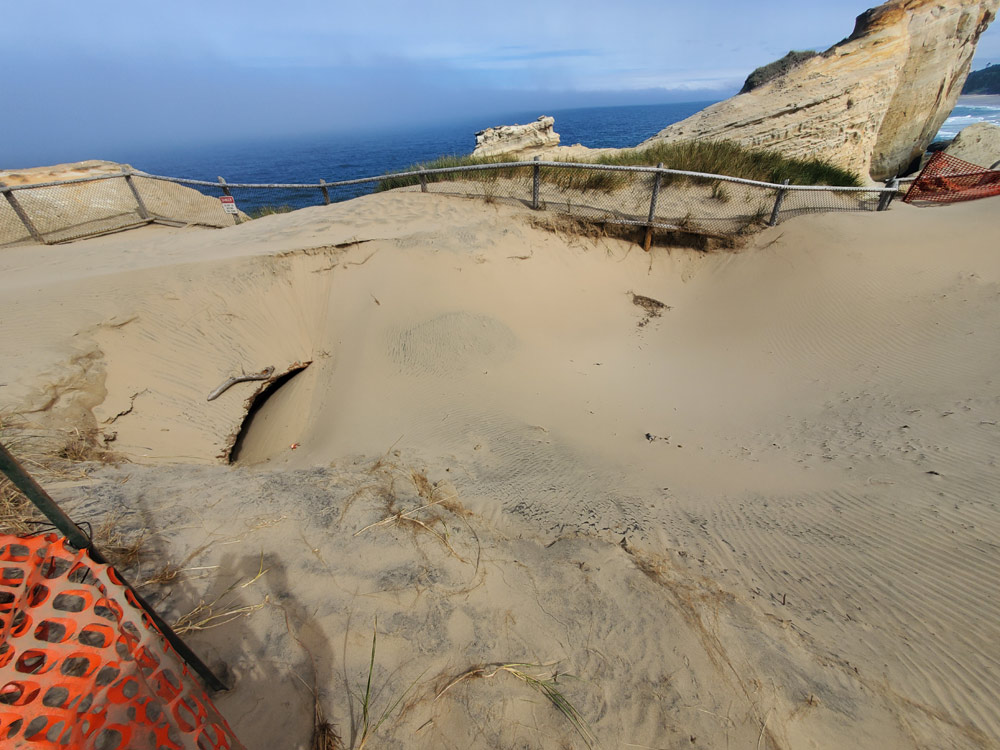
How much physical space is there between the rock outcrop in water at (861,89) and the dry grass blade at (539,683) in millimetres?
17844

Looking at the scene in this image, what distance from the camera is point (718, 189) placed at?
880cm

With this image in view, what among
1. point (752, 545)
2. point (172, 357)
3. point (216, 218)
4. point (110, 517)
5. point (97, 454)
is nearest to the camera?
point (110, 517)

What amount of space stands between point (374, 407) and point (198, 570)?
10.5ft

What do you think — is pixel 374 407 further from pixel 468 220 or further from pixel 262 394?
pixel 468 220

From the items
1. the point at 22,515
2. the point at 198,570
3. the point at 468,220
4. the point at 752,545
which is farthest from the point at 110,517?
the point at 468,220

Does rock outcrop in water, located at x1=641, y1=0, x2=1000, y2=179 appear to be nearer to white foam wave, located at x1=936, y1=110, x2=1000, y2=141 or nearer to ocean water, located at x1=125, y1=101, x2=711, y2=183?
ocean water, located at x1=125, y1=101, x2=711, y2=183

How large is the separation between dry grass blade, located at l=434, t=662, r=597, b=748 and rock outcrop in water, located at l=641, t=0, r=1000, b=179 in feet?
58.5

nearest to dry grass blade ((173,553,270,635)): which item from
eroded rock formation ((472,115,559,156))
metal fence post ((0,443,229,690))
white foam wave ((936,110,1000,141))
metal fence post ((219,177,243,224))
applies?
metal fence post ((0,443,229,690))

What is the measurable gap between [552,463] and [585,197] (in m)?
6.63

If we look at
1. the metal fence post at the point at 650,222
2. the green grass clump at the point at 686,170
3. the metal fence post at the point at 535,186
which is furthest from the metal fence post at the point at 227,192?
the metal fence post at the point at 650,222

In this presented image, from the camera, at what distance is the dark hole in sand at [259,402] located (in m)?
5.38

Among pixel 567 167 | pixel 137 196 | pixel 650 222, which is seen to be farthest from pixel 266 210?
pixel 650 222

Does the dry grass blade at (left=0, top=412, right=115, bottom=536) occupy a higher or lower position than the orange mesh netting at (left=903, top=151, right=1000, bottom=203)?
lower

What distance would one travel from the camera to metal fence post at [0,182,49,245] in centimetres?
910
